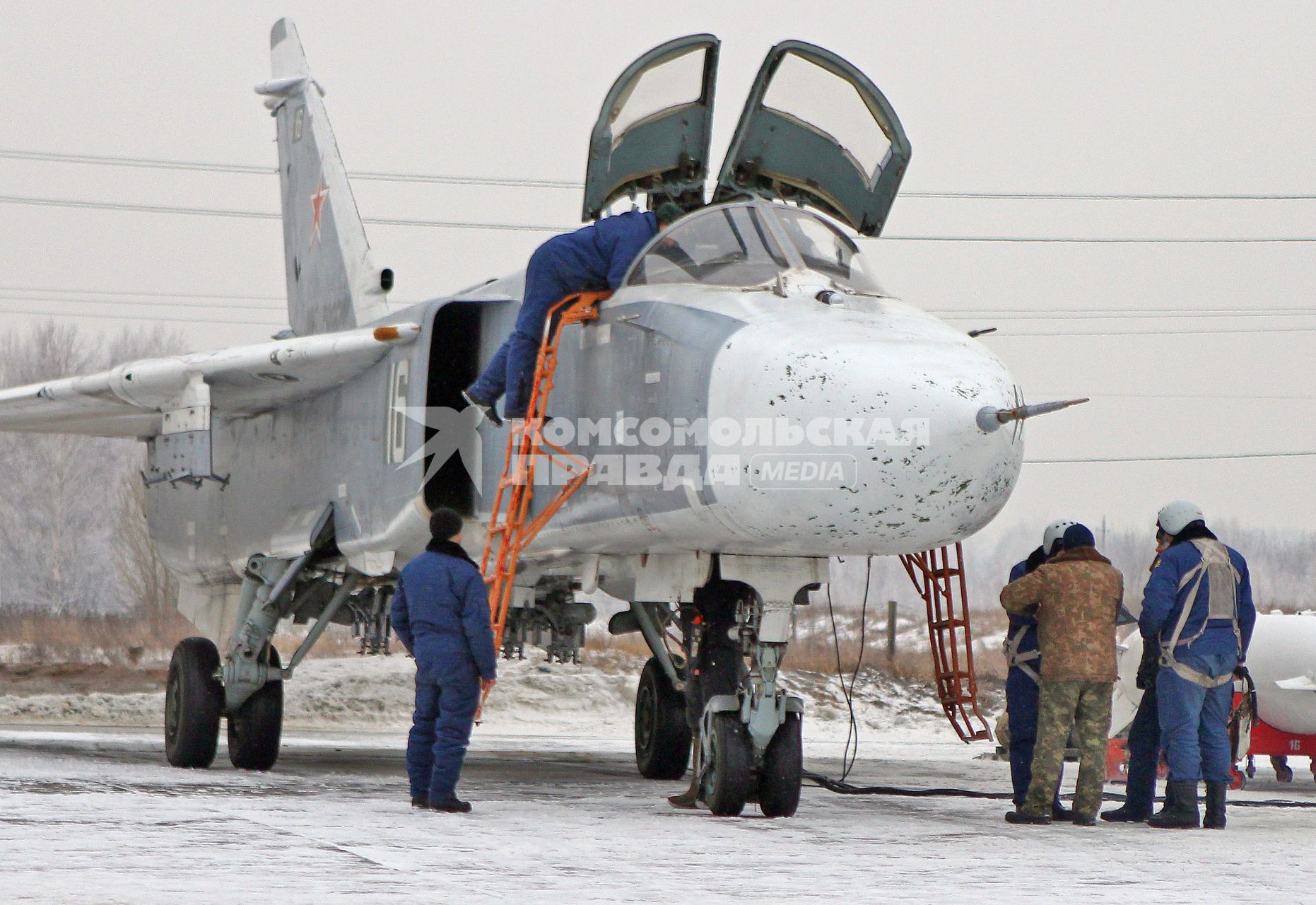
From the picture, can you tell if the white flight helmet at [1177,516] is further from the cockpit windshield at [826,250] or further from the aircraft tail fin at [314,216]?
the aircraft tail fin at [314,216]

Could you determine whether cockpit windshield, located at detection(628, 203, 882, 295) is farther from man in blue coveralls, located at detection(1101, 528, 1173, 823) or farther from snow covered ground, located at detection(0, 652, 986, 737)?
snow covered ground, located at detection(0, 652, 986, 737)

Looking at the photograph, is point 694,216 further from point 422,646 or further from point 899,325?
point 422,646

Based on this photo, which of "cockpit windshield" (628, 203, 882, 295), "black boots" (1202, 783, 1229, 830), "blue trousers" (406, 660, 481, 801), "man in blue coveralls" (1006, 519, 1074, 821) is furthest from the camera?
"man in blue coveralls" (1006, 519, 1074, 821)

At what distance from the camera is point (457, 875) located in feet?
17.5

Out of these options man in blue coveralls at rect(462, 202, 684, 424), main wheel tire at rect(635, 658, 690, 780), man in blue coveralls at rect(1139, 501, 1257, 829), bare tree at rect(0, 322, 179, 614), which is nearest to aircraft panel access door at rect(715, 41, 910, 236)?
man in blue coveralls at rect(462, 202, 684, 424)

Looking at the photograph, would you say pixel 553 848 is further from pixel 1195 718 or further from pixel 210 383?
pixel 210 383

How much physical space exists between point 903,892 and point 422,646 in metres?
3.06

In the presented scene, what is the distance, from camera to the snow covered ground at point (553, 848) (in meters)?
5.09

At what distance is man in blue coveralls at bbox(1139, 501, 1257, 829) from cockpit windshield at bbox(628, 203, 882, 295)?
2184 millimetres

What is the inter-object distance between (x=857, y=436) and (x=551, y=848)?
208 cm

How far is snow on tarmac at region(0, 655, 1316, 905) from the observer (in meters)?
5.10

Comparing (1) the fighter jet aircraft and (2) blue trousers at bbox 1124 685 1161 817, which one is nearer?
(1) the fighter jet aircraft

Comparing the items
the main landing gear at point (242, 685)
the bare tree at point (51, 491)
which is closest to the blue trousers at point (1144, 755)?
the main landing gear at point (242, 685)

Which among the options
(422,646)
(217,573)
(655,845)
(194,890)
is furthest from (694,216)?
(217,573)
